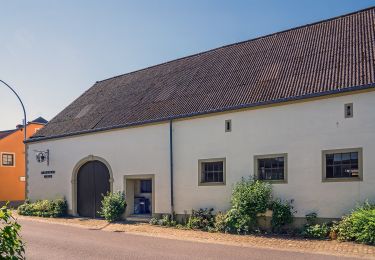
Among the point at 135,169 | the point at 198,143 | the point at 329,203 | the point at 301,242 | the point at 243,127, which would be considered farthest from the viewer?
the point at 135,169

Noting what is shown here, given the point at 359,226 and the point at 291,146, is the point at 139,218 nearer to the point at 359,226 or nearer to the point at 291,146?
the point at 291,146

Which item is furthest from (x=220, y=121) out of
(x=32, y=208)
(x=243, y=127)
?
(x=32, y=208)

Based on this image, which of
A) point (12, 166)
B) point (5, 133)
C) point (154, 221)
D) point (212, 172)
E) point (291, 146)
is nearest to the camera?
point (291, 146)

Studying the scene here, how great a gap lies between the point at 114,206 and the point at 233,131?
23.1ft

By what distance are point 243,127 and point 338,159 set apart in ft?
12.5

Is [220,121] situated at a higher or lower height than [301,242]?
higher

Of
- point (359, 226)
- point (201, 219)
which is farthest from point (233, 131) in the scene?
point (359, 226)

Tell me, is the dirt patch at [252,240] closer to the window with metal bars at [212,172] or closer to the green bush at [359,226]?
the green bush at [359,226]

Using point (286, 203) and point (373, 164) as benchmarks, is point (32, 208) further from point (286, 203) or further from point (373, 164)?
point (373, 164)

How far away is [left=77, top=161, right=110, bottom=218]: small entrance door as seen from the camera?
21078 millimetres

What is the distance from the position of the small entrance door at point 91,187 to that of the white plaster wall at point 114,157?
0.58 meters

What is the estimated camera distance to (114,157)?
2027 centimetres

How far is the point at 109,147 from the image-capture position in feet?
67.4

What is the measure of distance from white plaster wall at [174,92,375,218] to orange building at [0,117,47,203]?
20.9m
